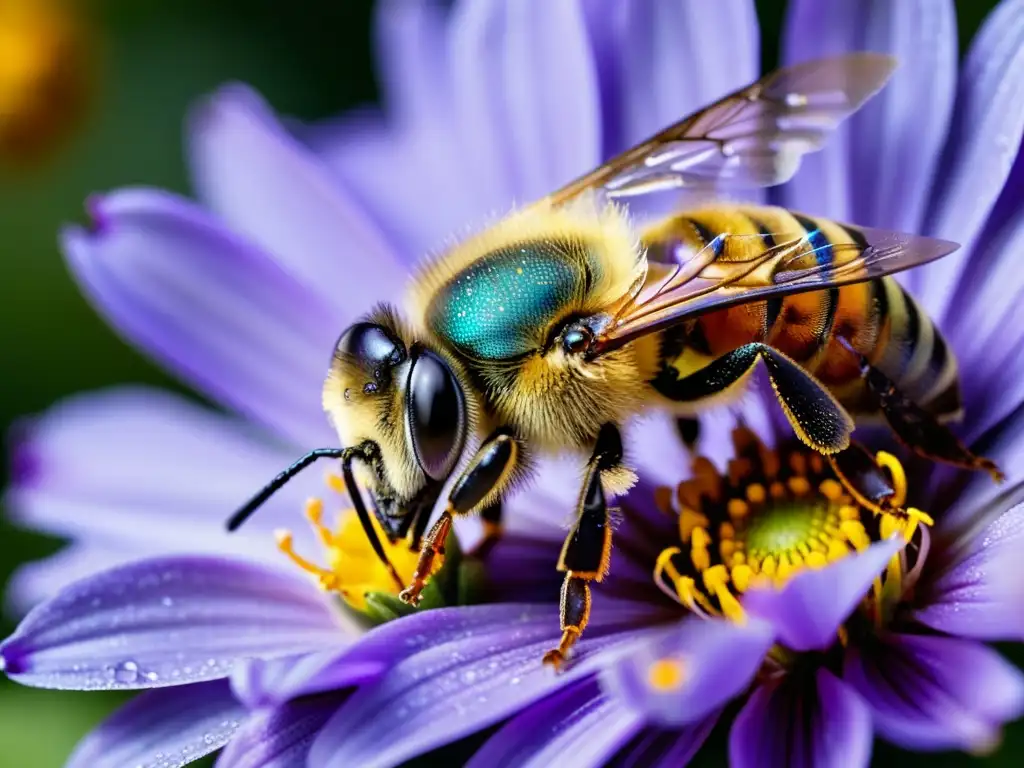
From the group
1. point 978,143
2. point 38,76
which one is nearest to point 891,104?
point 978,143

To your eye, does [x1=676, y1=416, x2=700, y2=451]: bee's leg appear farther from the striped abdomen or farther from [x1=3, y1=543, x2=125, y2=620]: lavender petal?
[x1=3, y1=543, x2=125, y2=620]: lavender petal

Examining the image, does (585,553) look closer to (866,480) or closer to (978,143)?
(866,480)

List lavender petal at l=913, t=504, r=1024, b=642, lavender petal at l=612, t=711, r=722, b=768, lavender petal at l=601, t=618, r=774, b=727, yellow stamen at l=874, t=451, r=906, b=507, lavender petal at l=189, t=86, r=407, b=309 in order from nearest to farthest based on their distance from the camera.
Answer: lavender petal at l=601, t=618, r=774, b=727 < lavender petal at l=913, t=504, r=1024, b=642 < lavender petal at l=612, t=711, r=722, b=768 < yellow stamen at l=874, t=451, r=906, b=507 < lavender petal at l=189, t=86, r=407, b=309

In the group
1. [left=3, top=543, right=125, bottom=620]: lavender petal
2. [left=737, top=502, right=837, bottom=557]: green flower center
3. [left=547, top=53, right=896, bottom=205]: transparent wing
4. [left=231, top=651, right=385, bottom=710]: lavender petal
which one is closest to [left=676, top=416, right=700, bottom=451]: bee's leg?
[left=737, top=502, right=837, bottom=557]: green flower center

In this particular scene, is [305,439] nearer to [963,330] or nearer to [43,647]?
[43,647]

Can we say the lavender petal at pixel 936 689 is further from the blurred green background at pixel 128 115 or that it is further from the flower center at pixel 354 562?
the blurred green background at pixel 128 115

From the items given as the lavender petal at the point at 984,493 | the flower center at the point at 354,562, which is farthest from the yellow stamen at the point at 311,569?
the lavender petal at the point at 984,493
